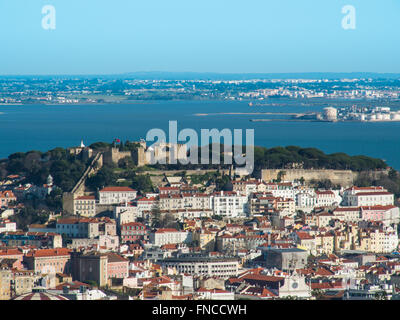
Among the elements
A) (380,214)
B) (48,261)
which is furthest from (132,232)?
(380,214)

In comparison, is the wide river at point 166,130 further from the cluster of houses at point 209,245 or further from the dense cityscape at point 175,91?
the dense cityscape at point 175,91

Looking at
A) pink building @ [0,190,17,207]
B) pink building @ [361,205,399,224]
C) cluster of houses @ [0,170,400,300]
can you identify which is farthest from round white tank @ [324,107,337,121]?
pink building @ [0,190,17,207]

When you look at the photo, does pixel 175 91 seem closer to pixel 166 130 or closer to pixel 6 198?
pixel 166 130

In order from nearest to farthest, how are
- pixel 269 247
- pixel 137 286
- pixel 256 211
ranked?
1. pixel 137 286
2. pixel 269 247
3. pixel 256 211

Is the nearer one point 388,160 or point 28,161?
point 28,161

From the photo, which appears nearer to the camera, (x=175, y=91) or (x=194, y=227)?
(x=194, y=227)

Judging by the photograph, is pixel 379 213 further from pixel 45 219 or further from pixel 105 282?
pixel 105 282

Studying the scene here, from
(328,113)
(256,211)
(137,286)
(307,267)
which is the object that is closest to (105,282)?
(137,286)
